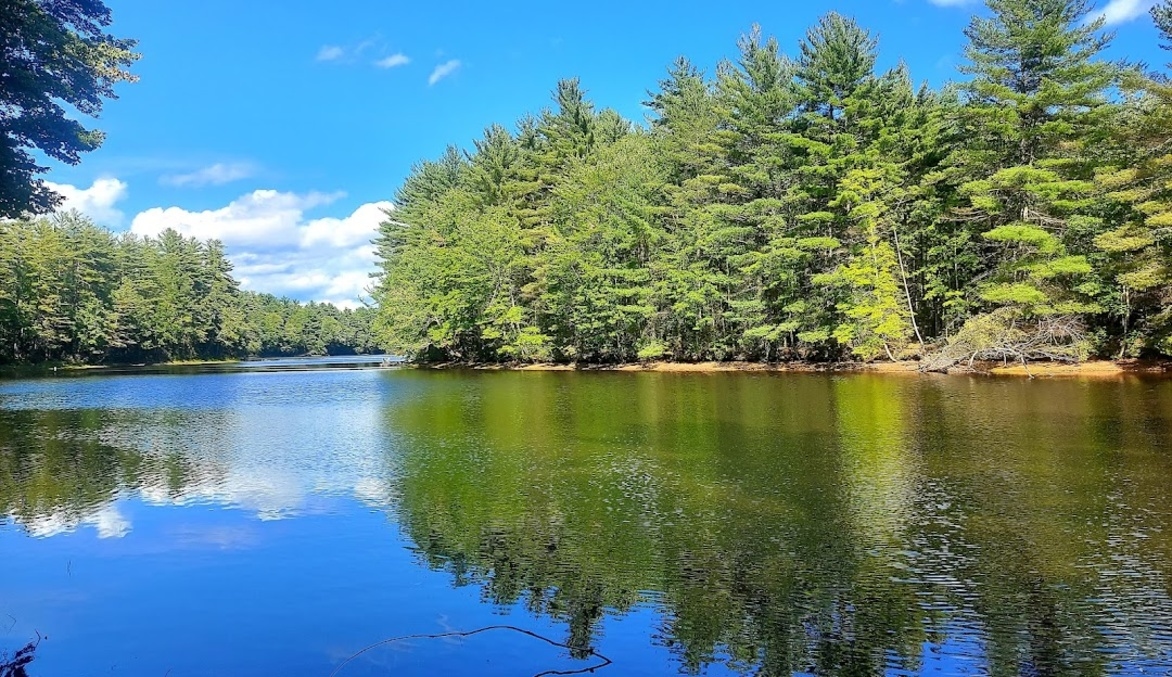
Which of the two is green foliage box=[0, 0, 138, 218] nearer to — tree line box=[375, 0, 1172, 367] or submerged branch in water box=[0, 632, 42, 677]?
submerged branch in water box=[0, 632, 42, 677]

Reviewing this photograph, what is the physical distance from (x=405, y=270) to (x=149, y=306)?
36.6 metres

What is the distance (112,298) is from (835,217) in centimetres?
7307

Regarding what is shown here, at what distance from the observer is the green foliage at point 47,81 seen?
1700 cm

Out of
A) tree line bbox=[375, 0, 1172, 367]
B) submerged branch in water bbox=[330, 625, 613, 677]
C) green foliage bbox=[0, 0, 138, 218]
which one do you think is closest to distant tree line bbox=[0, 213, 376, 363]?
tree line bbox=[375, 0, 1172, 367]

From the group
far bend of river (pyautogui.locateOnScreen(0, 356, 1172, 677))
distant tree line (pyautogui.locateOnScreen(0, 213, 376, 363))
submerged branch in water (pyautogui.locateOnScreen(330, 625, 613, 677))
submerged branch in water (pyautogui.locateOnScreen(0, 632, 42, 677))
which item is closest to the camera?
submerged branch in water (pyautogui.locateOnScreen(330, 625, 613, 677))

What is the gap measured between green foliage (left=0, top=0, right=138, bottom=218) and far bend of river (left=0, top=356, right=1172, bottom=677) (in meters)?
7.26

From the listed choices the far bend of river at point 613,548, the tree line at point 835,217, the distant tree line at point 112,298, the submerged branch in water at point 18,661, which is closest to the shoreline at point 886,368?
the tree line at point 835,217

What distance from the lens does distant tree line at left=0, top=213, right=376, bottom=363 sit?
6328cm

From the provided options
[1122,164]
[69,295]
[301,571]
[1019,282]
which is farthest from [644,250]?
[69,295]

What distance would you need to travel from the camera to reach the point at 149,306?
77562 mm

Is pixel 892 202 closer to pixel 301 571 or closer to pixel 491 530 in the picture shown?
pixel 491 530

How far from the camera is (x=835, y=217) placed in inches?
1468

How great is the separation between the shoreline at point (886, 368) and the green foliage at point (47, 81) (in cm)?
3143

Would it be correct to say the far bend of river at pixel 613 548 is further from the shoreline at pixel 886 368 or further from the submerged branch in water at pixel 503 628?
the shoreline at pixel 886 368
